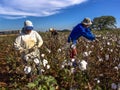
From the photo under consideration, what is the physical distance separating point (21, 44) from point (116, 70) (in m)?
2.00

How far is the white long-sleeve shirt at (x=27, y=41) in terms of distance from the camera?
7195mm

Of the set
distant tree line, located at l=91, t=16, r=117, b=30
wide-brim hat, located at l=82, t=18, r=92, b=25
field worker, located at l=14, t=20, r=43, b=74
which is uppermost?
wide-brim hat, located at l=82, t=18, r=92, b=25

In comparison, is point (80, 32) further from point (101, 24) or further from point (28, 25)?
point (101, 24)

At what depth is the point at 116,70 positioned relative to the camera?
6.30 metres

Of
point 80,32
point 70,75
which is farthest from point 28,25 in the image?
point 80,32

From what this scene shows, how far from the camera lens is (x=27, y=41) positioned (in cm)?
721

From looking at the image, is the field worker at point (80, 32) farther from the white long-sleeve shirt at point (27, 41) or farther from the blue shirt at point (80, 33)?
the white long-sleeve shirt at point (27, 41)

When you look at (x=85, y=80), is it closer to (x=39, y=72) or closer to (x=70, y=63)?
(x=70, y=63)

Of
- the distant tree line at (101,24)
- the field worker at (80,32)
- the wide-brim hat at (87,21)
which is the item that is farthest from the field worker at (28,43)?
the distant tree line at (101,24)

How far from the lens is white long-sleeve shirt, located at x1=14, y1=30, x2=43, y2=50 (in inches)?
283

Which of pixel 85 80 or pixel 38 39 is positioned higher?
pixel 38 39

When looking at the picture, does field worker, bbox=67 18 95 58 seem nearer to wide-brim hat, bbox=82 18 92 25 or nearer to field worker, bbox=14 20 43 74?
wide-brim hat, bbox=82 18 92 25

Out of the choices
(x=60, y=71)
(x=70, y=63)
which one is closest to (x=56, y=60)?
(x=60, y=71)

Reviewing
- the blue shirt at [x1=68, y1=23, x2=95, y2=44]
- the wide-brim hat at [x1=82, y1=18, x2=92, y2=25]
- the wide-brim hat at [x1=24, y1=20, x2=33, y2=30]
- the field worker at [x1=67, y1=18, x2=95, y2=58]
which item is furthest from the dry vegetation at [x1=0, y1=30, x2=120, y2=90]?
the wide-brim hat at [x1=24, y1=20, x2=33, y2=30]
